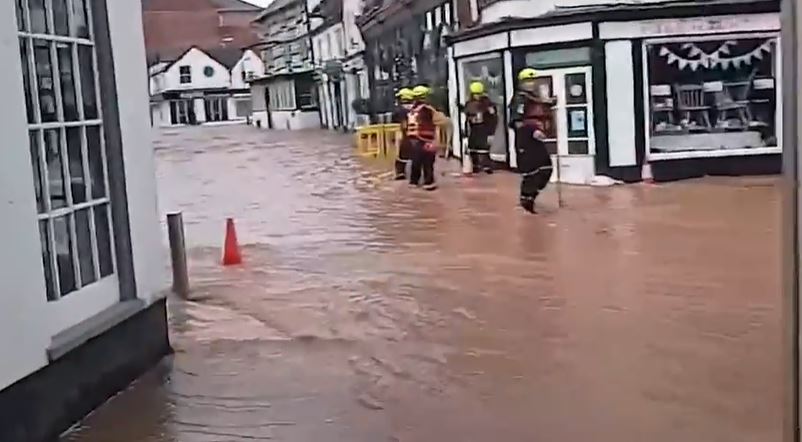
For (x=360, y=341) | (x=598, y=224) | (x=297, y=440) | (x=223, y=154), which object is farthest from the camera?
(x=223, y=154)

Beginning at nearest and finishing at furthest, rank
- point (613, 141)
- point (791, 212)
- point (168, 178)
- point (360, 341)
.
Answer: point (791, 212) < point (360, 341) < point (613, 141) < point (168, 178)

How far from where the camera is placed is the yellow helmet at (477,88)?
74.7 ft

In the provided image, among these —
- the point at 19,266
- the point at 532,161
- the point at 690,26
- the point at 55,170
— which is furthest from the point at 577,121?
the point at 19,266

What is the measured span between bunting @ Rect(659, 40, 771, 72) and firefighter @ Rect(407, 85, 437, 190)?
426 cm

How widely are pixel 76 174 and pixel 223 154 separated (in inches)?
1251

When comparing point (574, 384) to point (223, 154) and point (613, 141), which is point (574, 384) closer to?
point (613, 141)

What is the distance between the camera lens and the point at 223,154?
127 ft

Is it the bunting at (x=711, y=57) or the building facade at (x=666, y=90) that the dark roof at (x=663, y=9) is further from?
the bunting at (x=711, y=57)

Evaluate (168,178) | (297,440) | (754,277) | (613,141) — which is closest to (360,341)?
(297,440)

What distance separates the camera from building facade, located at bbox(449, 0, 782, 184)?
19.4 meters

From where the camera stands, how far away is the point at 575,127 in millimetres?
20156

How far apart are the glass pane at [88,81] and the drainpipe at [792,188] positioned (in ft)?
18.7

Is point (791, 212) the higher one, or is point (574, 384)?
point (791, 212)

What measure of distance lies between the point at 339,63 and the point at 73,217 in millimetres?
49789
